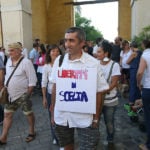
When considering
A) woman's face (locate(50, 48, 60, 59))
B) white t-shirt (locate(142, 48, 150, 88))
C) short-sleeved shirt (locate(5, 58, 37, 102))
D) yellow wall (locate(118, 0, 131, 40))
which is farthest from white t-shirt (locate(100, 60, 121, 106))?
yellow wall (locate(118, 0, 131, 40))

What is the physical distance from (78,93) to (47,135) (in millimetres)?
2846

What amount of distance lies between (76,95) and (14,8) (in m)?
9.56

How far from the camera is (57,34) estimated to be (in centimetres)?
2212

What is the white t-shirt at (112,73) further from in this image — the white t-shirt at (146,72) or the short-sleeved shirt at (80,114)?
the short-sleeved shirt at (80,114)

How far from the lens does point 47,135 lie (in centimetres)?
555

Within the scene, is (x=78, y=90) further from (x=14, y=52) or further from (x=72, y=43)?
(x=14, y=52)

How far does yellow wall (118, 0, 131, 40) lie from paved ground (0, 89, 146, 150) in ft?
45.4

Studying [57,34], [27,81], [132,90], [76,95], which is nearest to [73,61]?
[76,95]

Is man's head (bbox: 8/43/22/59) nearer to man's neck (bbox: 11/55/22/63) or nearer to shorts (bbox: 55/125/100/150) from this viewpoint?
man's neck (bbox: 11/55/22/63)

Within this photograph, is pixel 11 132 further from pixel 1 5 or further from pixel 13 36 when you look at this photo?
pixel 1 5

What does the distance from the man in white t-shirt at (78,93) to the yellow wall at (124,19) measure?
696 inches

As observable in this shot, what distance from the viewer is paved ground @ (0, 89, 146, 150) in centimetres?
495

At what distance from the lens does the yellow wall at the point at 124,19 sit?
20141 millimetres

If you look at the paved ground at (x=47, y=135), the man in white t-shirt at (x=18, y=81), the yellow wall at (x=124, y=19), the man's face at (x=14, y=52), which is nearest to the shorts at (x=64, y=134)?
the paved ground at (x=47, y=135)
